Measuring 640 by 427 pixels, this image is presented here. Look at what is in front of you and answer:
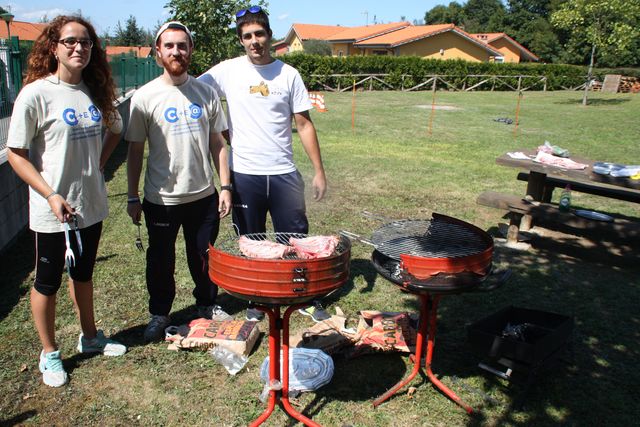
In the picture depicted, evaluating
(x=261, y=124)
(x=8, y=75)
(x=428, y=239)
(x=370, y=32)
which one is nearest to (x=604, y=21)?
(x=8, y=75)

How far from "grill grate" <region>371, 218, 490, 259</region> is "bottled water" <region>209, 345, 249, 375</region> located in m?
1.21

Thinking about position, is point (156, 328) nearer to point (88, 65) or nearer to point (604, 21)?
point (88, 65)

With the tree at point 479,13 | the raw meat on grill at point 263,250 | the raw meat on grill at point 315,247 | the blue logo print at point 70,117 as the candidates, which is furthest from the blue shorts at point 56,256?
the tree at point 479,13

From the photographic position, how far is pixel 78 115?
296cm

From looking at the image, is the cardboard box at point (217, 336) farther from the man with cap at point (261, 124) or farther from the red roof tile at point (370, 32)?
the red roof tile at point (370, 32)

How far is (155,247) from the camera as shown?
3.63 metres

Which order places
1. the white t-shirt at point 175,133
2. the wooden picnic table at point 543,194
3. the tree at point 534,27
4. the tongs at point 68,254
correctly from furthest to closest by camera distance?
the tree at point 534,27
the wooden picnic table at point 543,194
the white t-shirt at point 175,133
the tongs at point 68,254

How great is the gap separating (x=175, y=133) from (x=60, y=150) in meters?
0.68

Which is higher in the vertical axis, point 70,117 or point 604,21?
point 604,21

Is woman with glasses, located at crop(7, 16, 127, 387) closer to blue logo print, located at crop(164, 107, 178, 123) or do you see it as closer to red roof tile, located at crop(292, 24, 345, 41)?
blue logo print, located at crop(164, 107, 178, 123)

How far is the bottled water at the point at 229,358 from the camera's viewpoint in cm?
347

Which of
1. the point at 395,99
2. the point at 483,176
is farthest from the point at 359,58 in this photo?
the point at 483,176

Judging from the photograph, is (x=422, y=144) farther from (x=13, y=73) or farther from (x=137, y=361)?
(x=137, y=361)

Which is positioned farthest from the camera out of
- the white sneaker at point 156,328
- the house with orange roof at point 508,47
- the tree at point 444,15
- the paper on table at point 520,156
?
the tree at point 444,15
